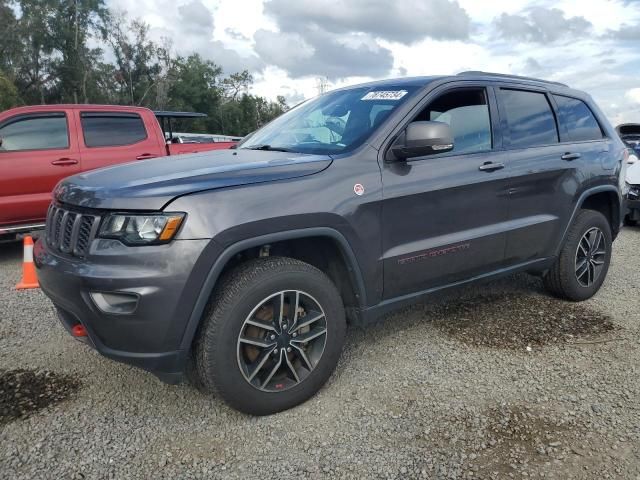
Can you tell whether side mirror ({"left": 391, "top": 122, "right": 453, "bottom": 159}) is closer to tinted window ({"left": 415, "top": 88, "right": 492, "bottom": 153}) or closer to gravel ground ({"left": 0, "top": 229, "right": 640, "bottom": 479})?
tinted window ({"left": 415, "top": 88, "right": 492, "bottom": 153})

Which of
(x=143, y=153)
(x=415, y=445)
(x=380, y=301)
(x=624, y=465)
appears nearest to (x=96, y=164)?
(x=143, y=153)

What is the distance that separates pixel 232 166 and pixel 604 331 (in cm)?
304

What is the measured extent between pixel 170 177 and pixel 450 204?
172 centimetres

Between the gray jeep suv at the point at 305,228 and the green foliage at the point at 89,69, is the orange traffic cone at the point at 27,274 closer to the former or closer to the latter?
the gray jeep suv at the point at 305,228

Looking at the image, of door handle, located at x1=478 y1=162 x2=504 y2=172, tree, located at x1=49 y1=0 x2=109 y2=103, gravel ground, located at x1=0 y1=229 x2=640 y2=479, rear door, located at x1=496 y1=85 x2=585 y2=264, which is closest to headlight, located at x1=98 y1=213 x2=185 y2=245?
gravel ground, located at x1=0 y1=229 x2=640 y2=479

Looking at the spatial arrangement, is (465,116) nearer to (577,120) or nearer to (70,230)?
(577,120)

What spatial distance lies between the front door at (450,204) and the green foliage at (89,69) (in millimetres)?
29982

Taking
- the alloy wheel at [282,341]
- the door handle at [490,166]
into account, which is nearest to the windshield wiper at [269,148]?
the alloy wheel at [282,341]

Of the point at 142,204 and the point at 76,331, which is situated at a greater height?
the point at 142,204

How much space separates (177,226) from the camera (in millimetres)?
2324

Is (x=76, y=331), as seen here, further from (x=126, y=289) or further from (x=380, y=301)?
(x=380, y=301)

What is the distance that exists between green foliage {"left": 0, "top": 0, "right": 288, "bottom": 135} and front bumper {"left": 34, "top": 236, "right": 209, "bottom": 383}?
31056 mm

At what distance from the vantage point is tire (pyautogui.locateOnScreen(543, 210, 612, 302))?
4.21 meters

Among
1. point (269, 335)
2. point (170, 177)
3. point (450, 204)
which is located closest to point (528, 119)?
point (450, 204)
